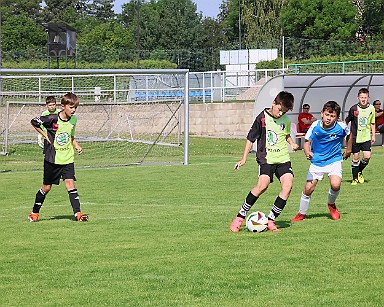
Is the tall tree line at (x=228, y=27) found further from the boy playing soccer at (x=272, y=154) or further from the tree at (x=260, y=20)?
the boy playing soccer at (x=272, y=154)

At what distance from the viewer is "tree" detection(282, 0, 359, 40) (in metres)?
75.7

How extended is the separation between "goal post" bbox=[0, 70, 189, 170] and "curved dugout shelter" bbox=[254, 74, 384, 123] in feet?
12.3

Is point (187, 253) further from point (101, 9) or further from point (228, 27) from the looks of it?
point (101, 9)

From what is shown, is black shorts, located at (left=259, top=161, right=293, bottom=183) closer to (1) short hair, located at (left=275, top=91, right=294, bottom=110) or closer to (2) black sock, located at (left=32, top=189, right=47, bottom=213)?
(1) short hair, located at (left=275, top=91, right=294, bottom=110)

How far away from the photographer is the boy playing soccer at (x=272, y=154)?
10.9 metres

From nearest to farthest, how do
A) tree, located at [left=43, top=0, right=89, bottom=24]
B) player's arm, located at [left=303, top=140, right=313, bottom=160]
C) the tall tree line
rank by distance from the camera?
1. player's arm, located at [left=303, top=140, right=313, bottom=160]
2. the tall tree line
3. tree, located at [left=43, top=0, right=89, bottom=24]

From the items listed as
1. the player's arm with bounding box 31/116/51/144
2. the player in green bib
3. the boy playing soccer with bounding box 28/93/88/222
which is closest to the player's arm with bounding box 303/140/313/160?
the boy playing soccer with bounding box 28/93/88/222

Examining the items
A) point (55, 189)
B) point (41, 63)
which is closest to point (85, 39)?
point (41, 63)

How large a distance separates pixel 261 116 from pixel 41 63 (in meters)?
37.2

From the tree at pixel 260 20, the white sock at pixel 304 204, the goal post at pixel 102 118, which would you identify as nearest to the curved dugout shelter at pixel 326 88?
the goal post at pixel 102 118

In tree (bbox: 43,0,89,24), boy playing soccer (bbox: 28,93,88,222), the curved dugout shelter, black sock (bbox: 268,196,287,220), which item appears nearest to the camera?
black sock (bbox: 268,196,287,220)

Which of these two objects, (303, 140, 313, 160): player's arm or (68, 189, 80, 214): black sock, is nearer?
(303, 140, 313, 160): player's arm

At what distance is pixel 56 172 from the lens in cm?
1250

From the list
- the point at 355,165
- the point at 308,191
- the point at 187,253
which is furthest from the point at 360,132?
the point at 187,253
